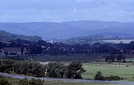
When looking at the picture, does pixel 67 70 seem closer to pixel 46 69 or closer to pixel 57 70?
pixel 57 70

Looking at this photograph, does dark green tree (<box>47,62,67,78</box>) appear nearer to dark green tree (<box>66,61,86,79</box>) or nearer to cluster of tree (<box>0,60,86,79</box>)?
cluster of tree (<box>0,60,86,79</box>)

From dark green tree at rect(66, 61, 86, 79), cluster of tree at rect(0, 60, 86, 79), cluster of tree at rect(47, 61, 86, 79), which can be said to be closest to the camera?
dark green tree at rect(66, 61, 86, 79)

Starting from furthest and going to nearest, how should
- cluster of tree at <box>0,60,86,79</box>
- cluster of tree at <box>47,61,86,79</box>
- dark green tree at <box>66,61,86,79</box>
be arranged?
cluster of tree at <box>0,60,86,79</box>, cluster of tree at <box>47,61,86,79</box>, dark green tree at <box>66,61,86,79</box>

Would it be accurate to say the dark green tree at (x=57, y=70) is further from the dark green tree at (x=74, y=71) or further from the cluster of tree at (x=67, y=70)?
the dark green tree at (x=74, y=71)

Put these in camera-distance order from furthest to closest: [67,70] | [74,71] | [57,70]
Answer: [57,70] → [67,70] → [74,71]

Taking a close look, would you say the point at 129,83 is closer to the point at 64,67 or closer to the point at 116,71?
the point at 64,67

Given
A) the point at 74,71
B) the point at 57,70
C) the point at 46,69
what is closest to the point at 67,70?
the point at 74,71

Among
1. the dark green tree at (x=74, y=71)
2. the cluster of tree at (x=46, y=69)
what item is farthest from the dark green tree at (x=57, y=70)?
the dark green tree at (x=74, y=71)

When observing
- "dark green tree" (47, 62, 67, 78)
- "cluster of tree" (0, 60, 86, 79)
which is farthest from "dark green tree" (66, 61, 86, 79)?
"dark green tree" (47, 62, 67, 78)

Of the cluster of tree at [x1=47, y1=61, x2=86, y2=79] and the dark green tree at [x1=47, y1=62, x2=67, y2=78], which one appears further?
the dark green tree at [x1=47, y1=62, x2=67, y2=78]

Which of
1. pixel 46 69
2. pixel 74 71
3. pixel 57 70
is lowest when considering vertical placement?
pixel 74 71
